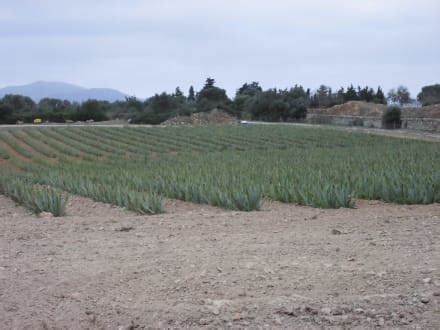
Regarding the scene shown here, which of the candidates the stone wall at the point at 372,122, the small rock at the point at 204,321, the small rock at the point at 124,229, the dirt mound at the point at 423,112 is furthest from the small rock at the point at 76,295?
the dirt mound at the point at 423,112

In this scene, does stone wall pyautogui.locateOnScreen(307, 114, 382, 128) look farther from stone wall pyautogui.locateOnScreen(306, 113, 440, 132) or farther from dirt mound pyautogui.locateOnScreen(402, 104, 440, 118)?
dirt mound pyautogui.locateOnScreen(402, 104, 440, 118)

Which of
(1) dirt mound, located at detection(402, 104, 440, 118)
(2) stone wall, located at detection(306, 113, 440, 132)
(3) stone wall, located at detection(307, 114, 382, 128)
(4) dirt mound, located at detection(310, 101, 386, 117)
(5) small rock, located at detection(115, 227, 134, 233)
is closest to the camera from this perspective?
(5) small rock, located at detection(115, 227, 134, 233)

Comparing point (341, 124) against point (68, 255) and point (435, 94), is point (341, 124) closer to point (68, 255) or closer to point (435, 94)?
point (435, 94)

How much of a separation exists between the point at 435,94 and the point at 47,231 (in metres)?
105

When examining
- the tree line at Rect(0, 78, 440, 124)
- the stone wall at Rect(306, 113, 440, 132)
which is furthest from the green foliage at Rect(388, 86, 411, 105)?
the stone wall at Rect(306, 113, 440, 132)

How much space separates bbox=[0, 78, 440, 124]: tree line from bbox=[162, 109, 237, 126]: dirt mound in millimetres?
3850

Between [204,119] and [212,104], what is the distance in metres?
16.3

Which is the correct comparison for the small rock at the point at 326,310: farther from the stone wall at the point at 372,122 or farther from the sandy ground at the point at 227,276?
the stone wall at the point at 372,122

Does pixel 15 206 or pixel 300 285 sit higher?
pixel 300 285

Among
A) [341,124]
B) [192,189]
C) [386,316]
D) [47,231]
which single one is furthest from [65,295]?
[341,124]

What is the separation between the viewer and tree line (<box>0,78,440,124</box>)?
285 feet

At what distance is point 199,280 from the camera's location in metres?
5.24

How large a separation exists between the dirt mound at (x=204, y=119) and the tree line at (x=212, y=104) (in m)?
3.85

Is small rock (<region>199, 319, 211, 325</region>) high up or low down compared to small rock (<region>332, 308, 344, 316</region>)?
down
